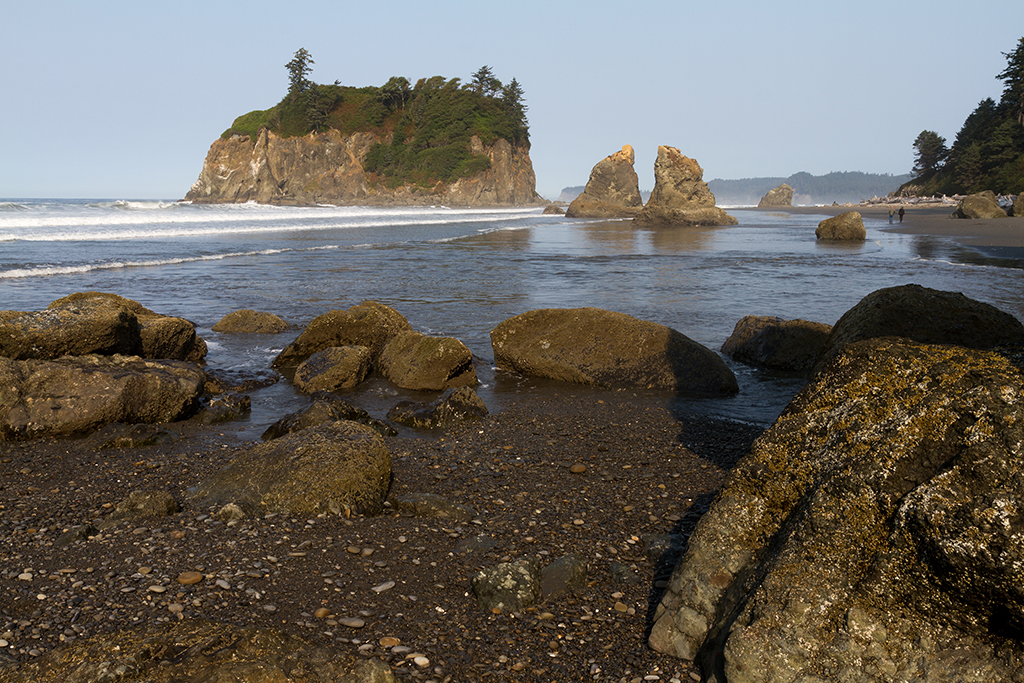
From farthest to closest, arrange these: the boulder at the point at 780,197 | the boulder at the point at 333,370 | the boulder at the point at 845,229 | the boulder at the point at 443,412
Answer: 1. the boulder at the point at 780,197
2. the boulder at the point at 845,229
3. the boulder at the point at 333,370
4. the boulder at the point at 443,412

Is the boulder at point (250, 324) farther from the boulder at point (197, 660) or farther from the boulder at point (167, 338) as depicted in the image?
the boulder at point (197, 660)

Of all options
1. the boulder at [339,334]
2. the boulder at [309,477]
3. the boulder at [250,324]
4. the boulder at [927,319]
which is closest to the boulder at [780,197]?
the boulder at [250,324]

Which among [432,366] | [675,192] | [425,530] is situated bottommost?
[425,530]

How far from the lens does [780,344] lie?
8.71 m

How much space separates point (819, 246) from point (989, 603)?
98.9 feet

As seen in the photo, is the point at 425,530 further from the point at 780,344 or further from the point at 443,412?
the point at 780,344

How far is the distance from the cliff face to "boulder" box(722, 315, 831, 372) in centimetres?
8929

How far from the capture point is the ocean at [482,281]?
8484 mm

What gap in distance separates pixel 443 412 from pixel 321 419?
1.20 meters

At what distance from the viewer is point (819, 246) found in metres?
29.3

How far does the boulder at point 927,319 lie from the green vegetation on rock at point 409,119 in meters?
95.3

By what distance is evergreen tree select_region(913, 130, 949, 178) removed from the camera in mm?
76188

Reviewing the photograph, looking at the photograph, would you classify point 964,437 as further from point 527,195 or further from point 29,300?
point 527,195

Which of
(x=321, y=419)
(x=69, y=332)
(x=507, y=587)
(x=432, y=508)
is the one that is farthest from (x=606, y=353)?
(x=69, y=332)
